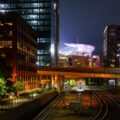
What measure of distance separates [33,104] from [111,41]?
13604 centimetres

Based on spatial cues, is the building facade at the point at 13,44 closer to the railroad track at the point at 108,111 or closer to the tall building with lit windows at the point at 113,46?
the railroad track at the point at 108,111

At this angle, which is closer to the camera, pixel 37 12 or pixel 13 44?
pixel 13 44

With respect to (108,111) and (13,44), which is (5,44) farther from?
(108,111)

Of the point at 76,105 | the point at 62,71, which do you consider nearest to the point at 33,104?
the point at 76,105

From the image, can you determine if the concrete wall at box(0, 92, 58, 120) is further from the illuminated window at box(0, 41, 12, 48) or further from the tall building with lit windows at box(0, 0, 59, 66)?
the tall building with lit windows at box(0, 0, 59, 66)

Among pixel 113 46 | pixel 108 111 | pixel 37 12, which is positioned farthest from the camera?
pixel 113 46

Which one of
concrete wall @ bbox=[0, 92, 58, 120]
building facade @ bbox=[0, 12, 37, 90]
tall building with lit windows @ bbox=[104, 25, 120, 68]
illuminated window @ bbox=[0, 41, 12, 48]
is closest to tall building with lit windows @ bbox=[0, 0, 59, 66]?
tall building with lit windows @ bbox=[104, 25, 120, 68]

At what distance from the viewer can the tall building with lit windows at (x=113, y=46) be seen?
160m

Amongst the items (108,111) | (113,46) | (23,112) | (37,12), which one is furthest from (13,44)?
(113,46)

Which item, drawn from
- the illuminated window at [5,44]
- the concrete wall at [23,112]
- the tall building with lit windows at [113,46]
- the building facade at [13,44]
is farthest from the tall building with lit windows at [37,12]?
the concrete wall at [23,112]

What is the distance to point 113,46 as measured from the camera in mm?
163125

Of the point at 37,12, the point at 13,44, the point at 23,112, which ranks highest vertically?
the point at 37,12

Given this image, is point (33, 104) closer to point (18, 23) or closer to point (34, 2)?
point (18, 23)

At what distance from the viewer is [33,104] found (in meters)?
36.8
